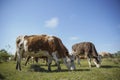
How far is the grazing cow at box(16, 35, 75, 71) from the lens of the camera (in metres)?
15.3

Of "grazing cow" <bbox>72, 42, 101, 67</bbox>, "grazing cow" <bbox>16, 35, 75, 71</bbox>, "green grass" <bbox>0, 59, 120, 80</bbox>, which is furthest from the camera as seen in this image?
"grazing cow" <bbox>72, 42, 101, 67</bbox>

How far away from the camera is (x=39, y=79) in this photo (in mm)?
10602

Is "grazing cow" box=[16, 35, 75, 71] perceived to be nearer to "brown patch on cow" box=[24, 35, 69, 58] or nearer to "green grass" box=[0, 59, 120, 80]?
"brown patch on cow" box=[24, 35, 69, 58]

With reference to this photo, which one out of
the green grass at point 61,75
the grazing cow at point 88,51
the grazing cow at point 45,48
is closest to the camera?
the green grass at point 61,75

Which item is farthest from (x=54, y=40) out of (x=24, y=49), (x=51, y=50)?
(x=24, y=49)

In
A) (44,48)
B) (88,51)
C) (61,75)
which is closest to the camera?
(61,75)

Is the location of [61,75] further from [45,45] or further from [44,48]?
[45,45]

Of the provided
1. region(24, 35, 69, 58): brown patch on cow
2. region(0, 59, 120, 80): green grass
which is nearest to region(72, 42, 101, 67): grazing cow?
region(0, 59, 120, 80): green grass

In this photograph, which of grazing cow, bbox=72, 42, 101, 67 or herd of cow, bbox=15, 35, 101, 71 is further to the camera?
grazing cow, bbox=72, 42, 101, 67

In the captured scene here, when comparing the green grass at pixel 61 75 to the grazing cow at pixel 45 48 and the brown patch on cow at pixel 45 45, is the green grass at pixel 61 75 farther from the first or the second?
the brown patch on cow at pixel 45 45

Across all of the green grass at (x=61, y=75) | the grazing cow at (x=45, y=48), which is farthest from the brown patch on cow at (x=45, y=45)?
the green grass at (x=61, y=75)

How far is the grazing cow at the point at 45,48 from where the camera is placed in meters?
15.3

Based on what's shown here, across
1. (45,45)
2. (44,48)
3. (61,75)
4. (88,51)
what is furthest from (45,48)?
(88,51)

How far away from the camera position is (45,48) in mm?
15297
